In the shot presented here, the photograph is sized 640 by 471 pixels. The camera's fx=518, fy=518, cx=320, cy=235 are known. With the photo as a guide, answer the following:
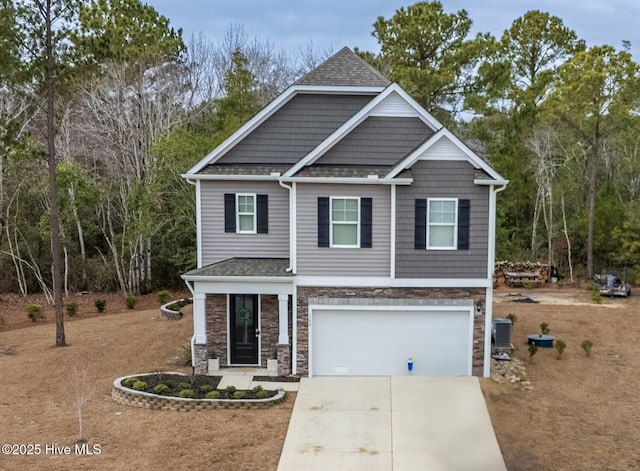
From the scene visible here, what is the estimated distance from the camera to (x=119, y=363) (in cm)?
1373

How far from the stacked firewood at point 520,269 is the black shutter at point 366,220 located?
15.6 metres

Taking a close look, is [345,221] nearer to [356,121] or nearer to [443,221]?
[443,221]

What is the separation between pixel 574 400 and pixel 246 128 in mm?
10541

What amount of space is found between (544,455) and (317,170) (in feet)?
25.8

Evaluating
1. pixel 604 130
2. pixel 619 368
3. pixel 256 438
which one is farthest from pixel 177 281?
pixel 604 130

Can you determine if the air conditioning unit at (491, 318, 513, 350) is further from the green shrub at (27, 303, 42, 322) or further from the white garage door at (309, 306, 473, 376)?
the green shrub at (27, 303, 42, 322)

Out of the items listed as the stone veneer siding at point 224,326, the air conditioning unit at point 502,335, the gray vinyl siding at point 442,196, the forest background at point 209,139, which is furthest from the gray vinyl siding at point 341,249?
the forest background at point 209,139

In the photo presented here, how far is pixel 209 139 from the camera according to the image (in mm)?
23391

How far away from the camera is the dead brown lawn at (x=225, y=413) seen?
866 centimetres

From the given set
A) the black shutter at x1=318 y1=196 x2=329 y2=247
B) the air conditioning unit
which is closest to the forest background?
the black shutter at x1=318 y1=196 x2=329 y2=247

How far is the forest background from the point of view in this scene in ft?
76.6

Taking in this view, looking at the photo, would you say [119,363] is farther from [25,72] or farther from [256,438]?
[25,72]

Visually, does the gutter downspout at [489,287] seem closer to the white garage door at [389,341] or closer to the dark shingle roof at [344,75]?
the white garage door at [389,341]

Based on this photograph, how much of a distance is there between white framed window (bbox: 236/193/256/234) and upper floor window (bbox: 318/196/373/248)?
2.52 m
